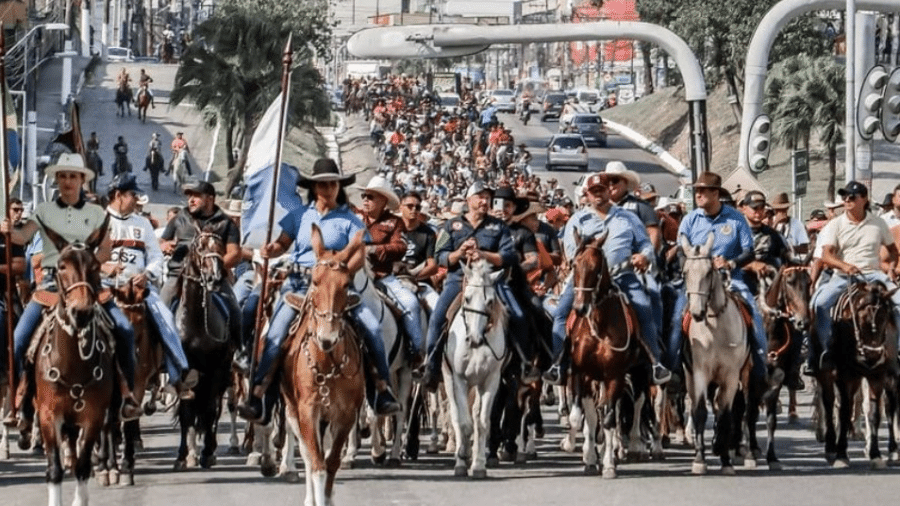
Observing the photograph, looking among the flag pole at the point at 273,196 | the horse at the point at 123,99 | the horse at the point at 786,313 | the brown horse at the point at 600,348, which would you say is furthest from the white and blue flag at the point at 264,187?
the horse at the point at 123,99

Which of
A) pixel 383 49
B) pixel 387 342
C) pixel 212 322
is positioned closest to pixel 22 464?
pixel 212 322

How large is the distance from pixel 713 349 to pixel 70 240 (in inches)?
237

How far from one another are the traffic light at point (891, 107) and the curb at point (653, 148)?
5403cm

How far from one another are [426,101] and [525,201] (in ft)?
266

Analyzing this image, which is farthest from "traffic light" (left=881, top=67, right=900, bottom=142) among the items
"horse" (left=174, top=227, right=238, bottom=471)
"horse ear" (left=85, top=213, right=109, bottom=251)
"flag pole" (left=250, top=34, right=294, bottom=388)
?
"horse ear" (left=85, top=213, right=109, bottom=251)

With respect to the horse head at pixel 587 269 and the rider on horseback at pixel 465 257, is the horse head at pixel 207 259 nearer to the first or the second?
the rider on horseback at pixel 465 257

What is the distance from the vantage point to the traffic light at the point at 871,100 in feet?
96.2

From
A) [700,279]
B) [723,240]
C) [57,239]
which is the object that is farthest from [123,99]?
[57,239]

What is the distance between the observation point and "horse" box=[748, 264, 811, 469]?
23.0m

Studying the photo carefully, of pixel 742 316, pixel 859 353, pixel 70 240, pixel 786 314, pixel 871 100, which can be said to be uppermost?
pixel 871 100

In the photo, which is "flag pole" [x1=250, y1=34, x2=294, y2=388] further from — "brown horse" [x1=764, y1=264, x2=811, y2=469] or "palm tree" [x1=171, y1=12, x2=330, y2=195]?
"palm tree" [x1=171, y1=12, x2=330, y2=195]

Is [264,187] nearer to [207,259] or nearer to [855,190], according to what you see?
[207,259]

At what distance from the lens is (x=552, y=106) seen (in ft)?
402

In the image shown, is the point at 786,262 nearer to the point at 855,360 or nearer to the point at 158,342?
the point at 855,360
